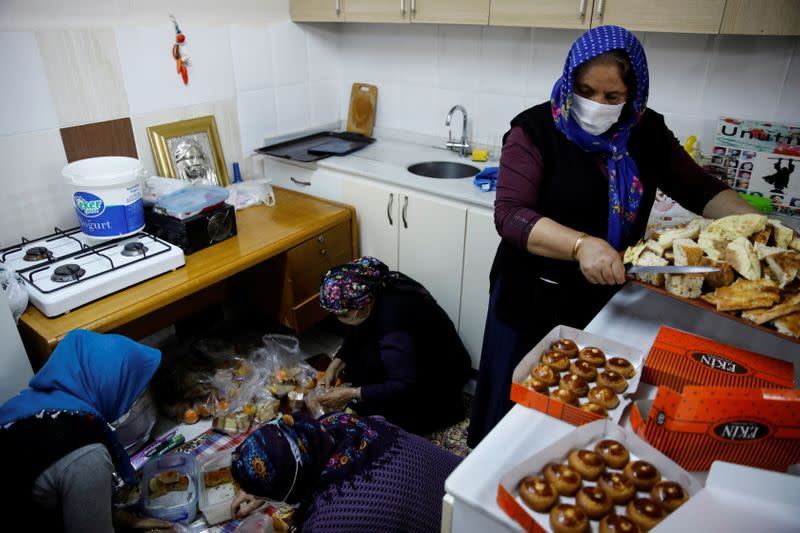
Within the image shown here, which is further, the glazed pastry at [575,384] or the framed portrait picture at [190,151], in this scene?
the framed portrait picture at [190,151]

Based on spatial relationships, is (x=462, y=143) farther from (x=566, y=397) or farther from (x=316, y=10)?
(x=566, y=397)

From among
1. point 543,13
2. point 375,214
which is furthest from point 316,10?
point 543,13

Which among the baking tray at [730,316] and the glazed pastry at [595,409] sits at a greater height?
the baking tray at [730,316]

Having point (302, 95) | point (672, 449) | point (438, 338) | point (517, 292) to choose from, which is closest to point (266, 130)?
point (302, 95)

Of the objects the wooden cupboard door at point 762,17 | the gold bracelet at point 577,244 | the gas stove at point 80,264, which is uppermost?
the wooden cupboard door at point 762,17

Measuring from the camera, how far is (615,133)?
1241 mm

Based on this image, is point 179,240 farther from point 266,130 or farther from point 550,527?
point 550,527

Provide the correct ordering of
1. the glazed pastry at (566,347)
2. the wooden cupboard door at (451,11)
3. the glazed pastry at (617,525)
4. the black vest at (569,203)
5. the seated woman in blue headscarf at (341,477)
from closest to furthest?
the glazed pastry at (617,525), the glazed pastry at (566,347), the seated woman in blue headscarf at (341,477), the black vest at (569,203), the wooden cupboard door at (451,11)

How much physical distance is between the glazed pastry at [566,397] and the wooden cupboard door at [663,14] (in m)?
1.35

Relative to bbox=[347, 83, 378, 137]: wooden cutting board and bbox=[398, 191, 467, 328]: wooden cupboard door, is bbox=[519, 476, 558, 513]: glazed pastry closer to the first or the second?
bbox=[398, 191, 467, 328]: wooden cupboard door

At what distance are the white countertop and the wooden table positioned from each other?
0.20 meters

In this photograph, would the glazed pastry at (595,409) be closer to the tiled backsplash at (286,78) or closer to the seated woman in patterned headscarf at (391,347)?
the seated woman in patterned headscarf at (391,347)

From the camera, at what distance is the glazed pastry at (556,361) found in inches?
36.7

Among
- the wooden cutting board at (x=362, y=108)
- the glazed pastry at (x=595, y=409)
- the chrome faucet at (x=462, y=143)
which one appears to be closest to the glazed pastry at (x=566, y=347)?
the glazed pastry at (x=595, y=409)
